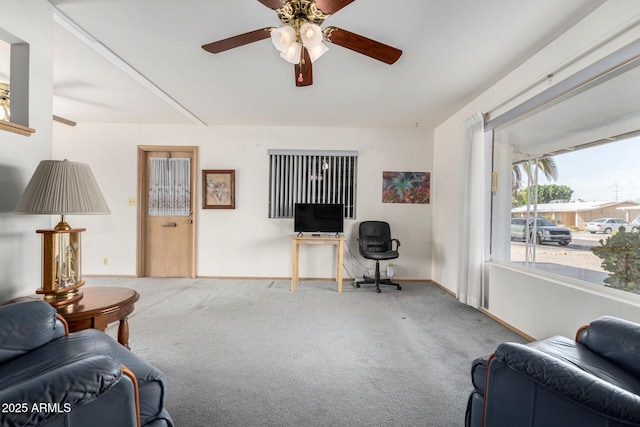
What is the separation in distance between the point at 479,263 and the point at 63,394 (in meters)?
3.34

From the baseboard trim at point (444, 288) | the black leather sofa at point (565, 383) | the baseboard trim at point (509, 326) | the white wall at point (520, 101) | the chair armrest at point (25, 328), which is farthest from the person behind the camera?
the baseboard trim at point (444, 288)

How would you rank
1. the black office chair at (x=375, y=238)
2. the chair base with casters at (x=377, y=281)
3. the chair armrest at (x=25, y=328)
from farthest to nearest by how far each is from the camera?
the black office chair at (x=375, y=238) → the chair base with casters at (x=377, y=281) → the chair armrest at (x=25, y=328)

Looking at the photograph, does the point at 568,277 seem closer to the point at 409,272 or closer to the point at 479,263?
Answer: the point at 479,263

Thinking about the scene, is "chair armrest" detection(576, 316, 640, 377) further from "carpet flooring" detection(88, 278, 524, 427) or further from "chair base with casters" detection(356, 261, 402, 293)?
"chair base with casters" detection(356, 261, 402, 293)

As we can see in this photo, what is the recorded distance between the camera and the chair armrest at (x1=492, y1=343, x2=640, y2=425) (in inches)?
30.2

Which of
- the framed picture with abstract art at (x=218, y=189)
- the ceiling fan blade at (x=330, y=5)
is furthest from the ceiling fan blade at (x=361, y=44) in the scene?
the framed picture with abstract art at (x=218, y=189)

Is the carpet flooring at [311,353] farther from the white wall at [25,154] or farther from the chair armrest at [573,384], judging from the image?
the white wall at [25,154]

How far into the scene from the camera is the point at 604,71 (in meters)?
1.79

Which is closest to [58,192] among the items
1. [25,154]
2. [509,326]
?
[25,154]

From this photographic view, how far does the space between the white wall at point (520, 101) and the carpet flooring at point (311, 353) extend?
29 cm

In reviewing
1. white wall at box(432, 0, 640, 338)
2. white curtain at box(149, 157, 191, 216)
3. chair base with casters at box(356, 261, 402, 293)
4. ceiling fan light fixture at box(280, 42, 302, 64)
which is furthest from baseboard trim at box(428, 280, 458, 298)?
white curtain at box(149, 157, 191, 216)

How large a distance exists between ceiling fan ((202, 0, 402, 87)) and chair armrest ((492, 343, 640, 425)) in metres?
1.74

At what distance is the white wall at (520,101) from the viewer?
5.64 feet

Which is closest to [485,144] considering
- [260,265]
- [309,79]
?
[309,79]
